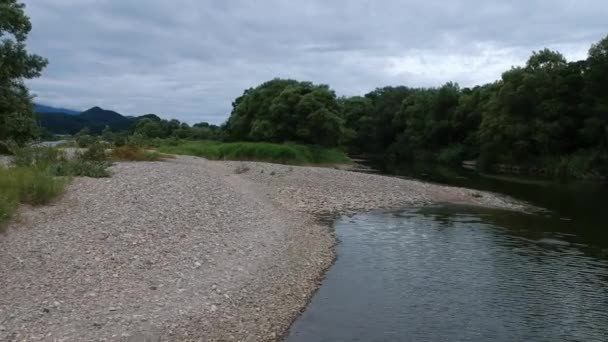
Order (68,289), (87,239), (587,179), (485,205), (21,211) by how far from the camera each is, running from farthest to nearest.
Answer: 1. (587,179)
2. (485,205)
3. (21,211)
4. (87,239)
5. (68,289)

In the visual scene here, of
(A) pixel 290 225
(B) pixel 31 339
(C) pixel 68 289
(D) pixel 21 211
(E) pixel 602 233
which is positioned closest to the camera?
(B) pixel 31 339

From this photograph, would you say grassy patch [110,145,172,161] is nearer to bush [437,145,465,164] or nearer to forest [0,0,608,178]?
forest [0,0,608,178]

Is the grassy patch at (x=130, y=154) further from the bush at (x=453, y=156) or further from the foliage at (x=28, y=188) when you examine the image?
the bush at (x=453, y=156)

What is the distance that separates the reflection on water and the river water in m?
0.03

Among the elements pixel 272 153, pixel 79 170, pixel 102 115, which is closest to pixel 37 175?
pixel 79 170

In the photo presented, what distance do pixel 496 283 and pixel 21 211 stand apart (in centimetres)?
1363

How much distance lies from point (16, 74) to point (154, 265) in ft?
87.6

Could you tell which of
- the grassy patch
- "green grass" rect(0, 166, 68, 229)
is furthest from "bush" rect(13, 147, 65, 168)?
the grassy patch

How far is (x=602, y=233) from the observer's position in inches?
939

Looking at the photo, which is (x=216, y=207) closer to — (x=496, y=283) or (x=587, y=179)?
(x=496, y=283)

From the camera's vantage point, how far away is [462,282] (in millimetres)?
15242

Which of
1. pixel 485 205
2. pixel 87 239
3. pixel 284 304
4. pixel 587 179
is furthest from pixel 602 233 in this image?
pixel 587 179

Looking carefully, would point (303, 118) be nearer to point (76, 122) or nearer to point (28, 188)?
point (28, 188)

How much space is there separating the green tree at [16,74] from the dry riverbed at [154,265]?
11.4m
